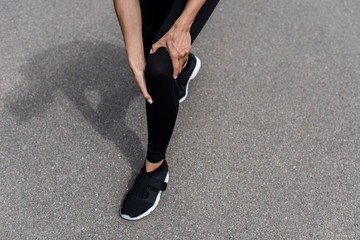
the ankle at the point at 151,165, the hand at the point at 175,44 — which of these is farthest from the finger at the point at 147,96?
the ankle at the point at 151,165

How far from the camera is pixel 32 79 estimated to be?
231 cm

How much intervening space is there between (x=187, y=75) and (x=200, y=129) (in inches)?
15.5

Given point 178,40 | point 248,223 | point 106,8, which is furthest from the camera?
point 106,8

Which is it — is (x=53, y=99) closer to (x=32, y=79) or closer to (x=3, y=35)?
(x=32, y=79)

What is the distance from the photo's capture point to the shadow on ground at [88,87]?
213 centimetres

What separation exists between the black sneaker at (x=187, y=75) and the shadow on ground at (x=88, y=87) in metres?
0.30

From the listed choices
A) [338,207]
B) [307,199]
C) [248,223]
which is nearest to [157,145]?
[248,223]

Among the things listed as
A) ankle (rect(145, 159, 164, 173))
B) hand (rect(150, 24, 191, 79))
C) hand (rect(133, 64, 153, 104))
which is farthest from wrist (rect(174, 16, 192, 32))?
ankle (rect(145, 159, 164, 173))

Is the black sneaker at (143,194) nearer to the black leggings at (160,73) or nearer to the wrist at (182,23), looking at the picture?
the black leggings at (160,73)

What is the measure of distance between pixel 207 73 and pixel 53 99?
1088mm

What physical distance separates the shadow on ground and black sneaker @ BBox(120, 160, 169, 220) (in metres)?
0.18

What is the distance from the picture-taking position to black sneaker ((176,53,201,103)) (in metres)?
2.24

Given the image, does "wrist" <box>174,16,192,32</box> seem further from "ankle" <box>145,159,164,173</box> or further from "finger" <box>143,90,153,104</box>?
"ankle" <box>145,159,164,173</box>

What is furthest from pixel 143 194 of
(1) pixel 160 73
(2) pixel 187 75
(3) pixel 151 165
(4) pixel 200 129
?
(2) pixel 187 75
